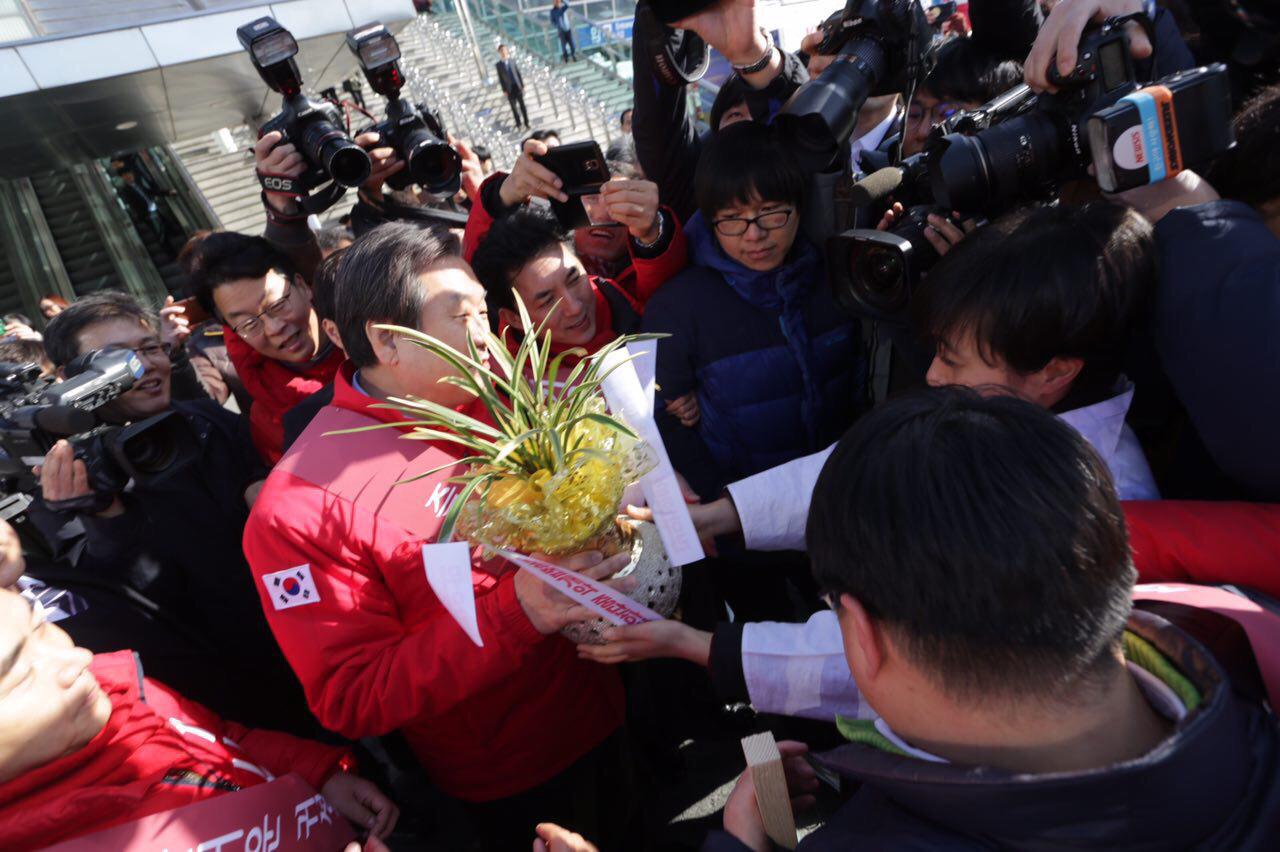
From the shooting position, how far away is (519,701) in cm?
177

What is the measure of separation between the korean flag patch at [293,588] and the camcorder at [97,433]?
32.6 inches

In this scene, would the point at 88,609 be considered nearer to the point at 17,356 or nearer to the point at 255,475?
the point at 255,475

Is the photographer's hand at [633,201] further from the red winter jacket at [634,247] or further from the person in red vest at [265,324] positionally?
the person in red vest at [265,324]

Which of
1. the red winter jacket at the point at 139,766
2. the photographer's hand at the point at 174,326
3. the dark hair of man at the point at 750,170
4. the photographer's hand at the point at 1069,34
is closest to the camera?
the red winter jacket at the point at 139,766

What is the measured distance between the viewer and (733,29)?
2322 mm

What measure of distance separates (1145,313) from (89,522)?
2.66 metres

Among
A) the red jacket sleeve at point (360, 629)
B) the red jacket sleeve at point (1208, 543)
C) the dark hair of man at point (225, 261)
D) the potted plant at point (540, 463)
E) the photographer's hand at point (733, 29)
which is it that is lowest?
the red jacket sleeve at point (1208, 543)

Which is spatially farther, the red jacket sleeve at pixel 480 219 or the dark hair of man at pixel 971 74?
the dark hair of man at pixel 971 74

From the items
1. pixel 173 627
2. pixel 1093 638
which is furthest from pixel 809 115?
pixel 173 627

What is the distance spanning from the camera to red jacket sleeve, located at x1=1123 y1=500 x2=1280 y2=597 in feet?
3.75

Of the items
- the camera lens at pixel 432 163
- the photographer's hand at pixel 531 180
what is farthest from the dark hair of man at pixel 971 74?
the camera lens at pixel 432 163

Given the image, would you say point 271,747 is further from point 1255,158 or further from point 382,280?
point 1255,158

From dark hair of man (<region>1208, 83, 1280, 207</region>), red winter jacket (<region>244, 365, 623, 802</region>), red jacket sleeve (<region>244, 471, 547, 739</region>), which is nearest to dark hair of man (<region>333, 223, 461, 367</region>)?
red winter jacket (<region>244, 365, 623, 802</region>)

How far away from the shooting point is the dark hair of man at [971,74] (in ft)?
9.09
